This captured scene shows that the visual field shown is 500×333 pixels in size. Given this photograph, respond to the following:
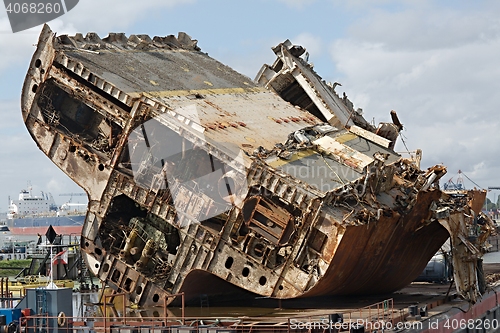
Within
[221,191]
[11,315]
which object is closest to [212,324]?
[221,191]

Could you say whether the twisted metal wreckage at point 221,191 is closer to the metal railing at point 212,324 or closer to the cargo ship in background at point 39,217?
the metal railing at point 212,324

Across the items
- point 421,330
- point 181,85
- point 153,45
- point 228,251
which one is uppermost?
point 153,45

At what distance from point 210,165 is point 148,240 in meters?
3.60

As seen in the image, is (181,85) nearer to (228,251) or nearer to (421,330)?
(228,251)

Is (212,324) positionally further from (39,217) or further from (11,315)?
(39,217)

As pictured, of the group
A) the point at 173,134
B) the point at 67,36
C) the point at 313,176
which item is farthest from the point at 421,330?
the point at 67,36

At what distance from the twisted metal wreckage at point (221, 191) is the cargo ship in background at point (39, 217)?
84549 millimetres

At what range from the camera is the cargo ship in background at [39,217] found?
137 m

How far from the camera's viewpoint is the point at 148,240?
31609mm

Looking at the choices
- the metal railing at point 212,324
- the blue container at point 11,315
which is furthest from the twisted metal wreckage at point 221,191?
the blue container at point 11,315

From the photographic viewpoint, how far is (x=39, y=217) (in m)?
152

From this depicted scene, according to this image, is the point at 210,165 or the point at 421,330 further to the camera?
the point at 210,165

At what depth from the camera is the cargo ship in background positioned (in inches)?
5398

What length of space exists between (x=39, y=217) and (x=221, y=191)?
127 m
